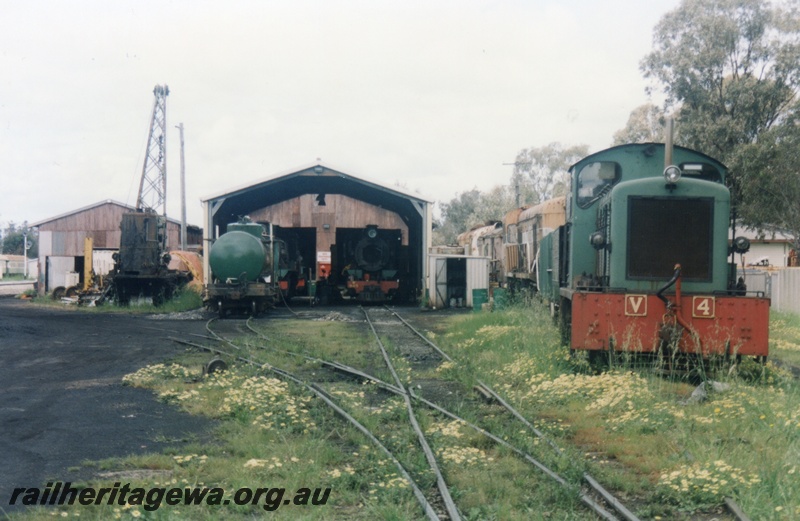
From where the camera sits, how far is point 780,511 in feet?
14.6

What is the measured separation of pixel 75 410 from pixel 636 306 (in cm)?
642

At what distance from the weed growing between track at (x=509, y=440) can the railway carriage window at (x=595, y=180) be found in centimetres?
233

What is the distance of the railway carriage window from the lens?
1068 centimetres

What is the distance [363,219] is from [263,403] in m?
23.7

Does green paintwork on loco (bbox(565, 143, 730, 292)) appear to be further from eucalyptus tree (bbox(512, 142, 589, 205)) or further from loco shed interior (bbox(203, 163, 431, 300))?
eucalyptus tree (bbox(512, 142, 589, 205))

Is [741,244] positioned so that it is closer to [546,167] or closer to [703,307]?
[703,307]

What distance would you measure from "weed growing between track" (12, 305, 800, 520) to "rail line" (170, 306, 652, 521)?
8cm

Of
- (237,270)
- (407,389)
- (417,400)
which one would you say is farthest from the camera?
(237,270)

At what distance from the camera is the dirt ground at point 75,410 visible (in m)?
5.91

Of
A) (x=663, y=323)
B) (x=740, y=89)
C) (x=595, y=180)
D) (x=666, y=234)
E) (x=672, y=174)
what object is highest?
(x=740, y=89)

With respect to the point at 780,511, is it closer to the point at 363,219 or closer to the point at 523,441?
the point at 523,441

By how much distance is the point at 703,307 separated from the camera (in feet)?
27.6

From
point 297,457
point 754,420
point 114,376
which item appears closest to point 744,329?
point 754,420

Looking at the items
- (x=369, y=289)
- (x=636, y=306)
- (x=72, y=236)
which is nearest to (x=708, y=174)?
(x=636, y=306)
